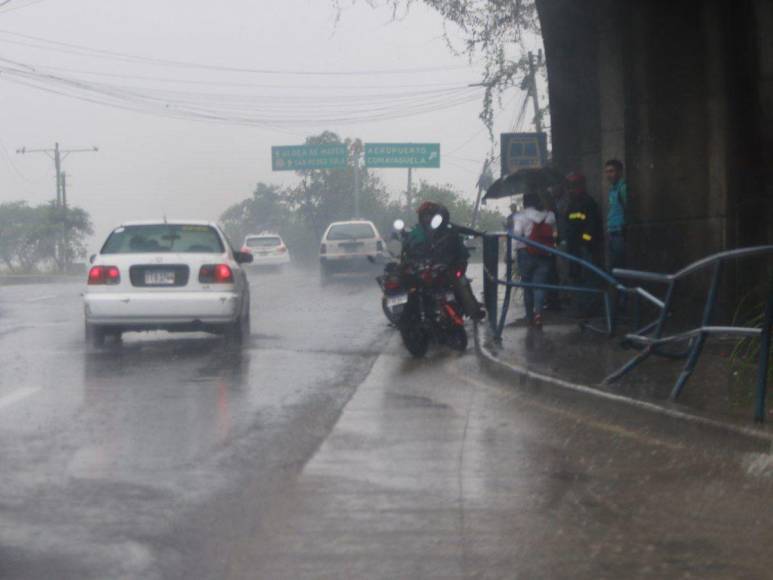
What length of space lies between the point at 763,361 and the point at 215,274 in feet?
27.1

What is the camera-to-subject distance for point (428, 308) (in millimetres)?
13648

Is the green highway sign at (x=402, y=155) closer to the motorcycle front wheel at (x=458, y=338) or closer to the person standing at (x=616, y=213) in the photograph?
the person standing at (x=616, y=213)

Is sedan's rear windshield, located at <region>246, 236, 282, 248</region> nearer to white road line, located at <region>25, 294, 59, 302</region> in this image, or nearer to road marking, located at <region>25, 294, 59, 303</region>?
road marking, located at <region>25, 294, 59, 303</region>

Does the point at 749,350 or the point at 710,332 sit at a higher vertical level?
the point at 710,332

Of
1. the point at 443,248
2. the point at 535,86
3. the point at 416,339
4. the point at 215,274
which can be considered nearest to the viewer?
the point at 416,339

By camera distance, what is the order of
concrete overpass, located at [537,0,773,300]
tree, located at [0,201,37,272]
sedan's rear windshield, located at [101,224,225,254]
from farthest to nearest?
tree, located at [0,201,37,272] < sedan's rear windshield, located at [101,224,225,254] < concrete overpass, located at [537,0,773,300]

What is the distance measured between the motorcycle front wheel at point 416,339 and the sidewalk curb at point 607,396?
54 cm

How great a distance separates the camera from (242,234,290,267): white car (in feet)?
158

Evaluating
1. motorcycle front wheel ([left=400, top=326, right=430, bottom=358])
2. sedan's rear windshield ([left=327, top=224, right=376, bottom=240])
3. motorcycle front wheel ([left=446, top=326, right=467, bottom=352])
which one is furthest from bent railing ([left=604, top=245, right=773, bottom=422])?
sedan's rear windshield ([left=327, top=224, right=376, bottom=240])

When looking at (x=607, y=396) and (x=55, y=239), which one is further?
(x=55, y=239)

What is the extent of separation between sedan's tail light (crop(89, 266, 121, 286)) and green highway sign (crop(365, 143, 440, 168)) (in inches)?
1899

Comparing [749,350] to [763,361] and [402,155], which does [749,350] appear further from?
[402,155]

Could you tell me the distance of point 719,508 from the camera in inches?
255

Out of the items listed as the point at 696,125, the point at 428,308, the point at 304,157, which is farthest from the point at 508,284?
the point at 304,157
